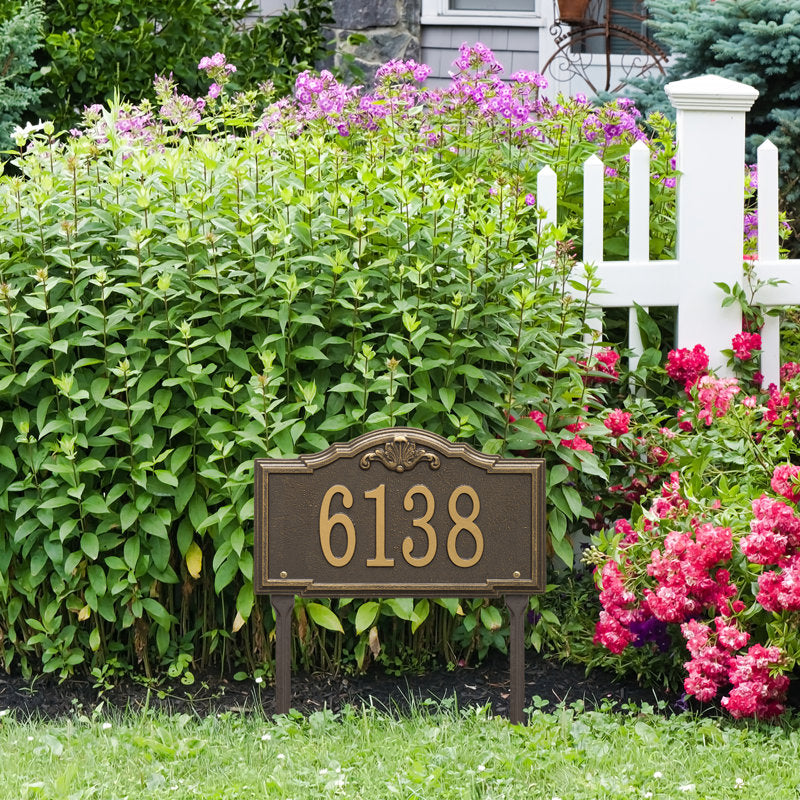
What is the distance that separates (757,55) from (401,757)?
4.53 metres

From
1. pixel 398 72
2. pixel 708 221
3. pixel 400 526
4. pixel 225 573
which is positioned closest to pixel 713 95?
pixel 708 221

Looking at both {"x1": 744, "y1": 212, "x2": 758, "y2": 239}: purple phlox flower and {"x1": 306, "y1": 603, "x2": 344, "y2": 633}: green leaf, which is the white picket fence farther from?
{"x1": 306, "y1": 603, "x2": 344, "y2": 633}: green leaf

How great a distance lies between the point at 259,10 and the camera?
8.05m

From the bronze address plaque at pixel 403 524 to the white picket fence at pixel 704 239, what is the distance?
1.26 meters

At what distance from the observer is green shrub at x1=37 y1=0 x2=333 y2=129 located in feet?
20.1

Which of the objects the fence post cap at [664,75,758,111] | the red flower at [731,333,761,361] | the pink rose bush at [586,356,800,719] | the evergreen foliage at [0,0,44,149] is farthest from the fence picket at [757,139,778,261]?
the evergreen foliage at [0,0,44,149]

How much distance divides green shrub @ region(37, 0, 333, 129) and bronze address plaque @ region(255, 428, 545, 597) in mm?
3717

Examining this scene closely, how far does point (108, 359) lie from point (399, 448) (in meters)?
0.89

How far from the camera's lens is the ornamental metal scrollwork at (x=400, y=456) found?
2787 mm

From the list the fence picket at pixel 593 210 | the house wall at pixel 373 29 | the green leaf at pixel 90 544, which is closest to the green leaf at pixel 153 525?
the green leaf at pixel 90 544

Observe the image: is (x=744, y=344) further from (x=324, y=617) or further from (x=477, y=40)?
(x=477, y=40)

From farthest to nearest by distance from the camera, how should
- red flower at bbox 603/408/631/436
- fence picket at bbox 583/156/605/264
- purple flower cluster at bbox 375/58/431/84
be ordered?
purple flower cluster at bbox 375/58/431/84 → fence picket at bbox 583/156/605/264 → red flower at bbox 603/408/631/436

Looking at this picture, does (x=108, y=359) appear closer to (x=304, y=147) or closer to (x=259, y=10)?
(x=304, y=147)

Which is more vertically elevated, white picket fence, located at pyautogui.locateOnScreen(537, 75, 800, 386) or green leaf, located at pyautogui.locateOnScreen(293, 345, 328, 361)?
white picket fence, located at pyautogui.locateOnScreen(537, 75, 800, 386)
